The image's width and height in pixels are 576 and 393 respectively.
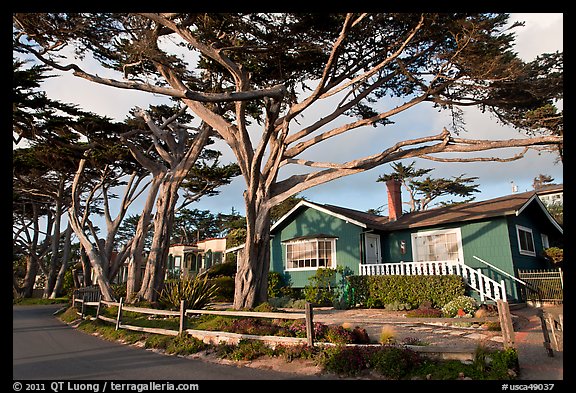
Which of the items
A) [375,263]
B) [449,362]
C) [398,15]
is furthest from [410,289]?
[398,15]

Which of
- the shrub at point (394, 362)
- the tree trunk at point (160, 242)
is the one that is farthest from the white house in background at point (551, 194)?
the shrub at point (394, 362)

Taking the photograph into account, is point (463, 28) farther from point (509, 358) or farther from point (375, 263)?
point (375, 263)

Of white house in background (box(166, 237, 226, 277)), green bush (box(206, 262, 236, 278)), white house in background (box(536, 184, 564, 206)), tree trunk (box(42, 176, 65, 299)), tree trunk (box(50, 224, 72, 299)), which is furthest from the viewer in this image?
white house in background (box(536, 184, 564, 206))

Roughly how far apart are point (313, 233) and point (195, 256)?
26308 millimetres

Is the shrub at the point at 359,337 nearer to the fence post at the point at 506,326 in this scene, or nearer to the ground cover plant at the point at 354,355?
the ground cover plant at the point at 354,355

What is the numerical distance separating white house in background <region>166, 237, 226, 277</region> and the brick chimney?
Answer: 22.1m

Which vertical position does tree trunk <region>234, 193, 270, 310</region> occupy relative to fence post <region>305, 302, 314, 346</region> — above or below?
above

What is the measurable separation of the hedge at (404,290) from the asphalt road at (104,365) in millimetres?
9766

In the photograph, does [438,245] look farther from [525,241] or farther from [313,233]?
[313,233]

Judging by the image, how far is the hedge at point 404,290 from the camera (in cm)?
1461

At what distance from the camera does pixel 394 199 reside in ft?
72.2

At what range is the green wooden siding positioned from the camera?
1981 cm

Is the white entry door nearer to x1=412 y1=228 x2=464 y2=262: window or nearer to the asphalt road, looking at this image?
x1=412 y1=228 x2=464 y2=262: window

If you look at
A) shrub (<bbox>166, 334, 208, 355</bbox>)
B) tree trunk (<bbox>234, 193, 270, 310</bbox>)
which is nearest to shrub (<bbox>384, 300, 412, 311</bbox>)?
tree trunk (<bbox>234, 193, 270, 310</bbox>)
